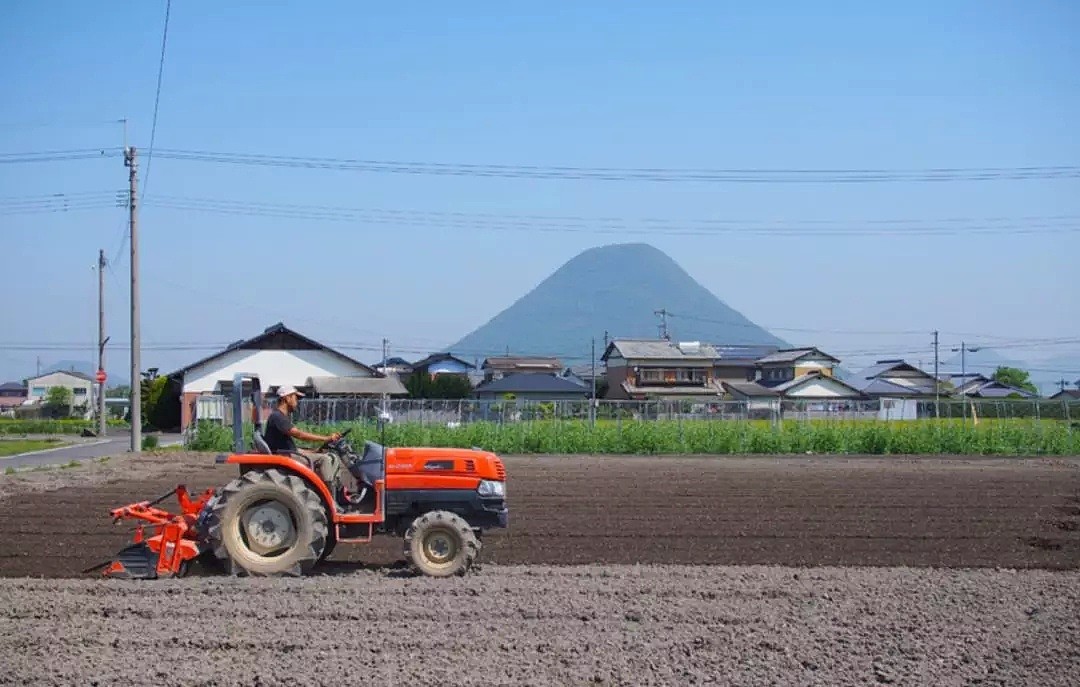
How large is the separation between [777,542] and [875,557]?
1403 mm

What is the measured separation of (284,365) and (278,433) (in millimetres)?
46438

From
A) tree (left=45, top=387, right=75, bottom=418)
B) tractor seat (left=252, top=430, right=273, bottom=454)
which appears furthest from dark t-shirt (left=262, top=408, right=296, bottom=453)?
tree (left=45, top=387, right=75, bottom=418)

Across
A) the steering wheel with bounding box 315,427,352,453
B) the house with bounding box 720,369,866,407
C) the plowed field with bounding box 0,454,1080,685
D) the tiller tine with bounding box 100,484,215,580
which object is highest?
the house with bounding box 720,369,866,407

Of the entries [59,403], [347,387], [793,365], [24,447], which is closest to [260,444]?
[24,447]

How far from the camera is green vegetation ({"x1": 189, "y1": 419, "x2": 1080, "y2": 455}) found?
3578 centimetres

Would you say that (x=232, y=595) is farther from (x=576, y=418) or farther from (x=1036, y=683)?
(x=576, y=418)

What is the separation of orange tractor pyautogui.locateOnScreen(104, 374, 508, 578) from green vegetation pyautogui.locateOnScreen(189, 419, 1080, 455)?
23.6 m

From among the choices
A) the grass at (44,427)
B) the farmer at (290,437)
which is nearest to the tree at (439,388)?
the grass at (44,427)

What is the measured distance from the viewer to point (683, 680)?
752cm

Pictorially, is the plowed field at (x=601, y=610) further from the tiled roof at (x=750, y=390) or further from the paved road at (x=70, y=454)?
the tiled roof at (x=750, y=390)

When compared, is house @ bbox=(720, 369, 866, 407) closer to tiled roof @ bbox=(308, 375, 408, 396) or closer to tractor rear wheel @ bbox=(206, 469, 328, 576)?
tiled roof @ bbox=(308, 375, 408, 396)

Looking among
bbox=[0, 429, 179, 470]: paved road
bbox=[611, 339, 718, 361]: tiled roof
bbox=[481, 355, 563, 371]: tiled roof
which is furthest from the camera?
bbox=[481, 355, 563, 371]: tiled roof

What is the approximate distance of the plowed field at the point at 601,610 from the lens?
778 cm

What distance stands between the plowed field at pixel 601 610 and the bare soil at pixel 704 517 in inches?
3.2
